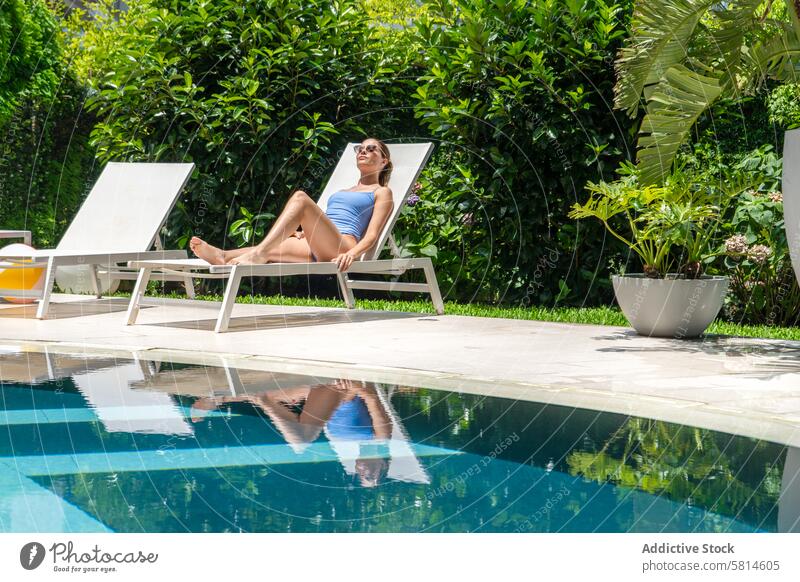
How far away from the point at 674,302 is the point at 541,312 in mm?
1552

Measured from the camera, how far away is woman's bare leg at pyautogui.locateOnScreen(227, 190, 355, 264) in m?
6.08

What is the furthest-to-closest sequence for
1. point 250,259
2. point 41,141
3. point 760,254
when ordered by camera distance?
point 41,141 → point 760,254 → point 250,259

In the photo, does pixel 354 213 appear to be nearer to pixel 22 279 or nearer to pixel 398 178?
pixel 398 178

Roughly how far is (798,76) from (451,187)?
111 inches

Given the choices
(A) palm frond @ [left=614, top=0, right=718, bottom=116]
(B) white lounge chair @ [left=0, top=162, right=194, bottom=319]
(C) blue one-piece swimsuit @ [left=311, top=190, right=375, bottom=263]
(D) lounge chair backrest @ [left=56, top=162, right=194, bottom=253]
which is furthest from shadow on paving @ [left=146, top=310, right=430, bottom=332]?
(A) palm frond @ [left=614, top=0, right=718, bottom=116]

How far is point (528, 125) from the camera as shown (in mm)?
7211

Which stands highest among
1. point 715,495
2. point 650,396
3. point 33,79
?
point 715,495

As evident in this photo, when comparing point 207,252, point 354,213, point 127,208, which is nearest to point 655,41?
point 354,213

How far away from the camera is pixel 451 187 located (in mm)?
7734

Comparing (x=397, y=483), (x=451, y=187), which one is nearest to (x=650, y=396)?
(x=397, y=483)

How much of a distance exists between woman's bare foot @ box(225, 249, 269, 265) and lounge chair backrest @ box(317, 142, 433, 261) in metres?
0.75

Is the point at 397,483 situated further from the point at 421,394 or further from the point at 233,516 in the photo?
the point at 421,394

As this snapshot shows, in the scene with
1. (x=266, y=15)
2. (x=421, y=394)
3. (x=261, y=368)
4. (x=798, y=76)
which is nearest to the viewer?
(x=421, y=394)
